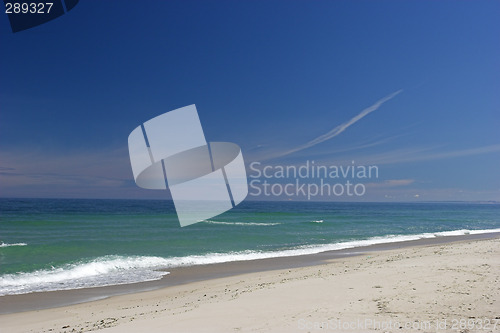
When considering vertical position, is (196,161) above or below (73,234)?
above

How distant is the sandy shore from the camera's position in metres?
4.67

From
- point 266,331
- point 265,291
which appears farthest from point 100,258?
point 266,331

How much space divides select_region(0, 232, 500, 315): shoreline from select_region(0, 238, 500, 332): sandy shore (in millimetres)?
658

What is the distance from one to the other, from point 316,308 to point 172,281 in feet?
20.2

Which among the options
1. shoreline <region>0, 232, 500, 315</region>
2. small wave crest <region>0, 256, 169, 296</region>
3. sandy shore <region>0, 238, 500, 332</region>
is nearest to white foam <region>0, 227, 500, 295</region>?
small wave crest <region>0, 256, 169, 296</region>

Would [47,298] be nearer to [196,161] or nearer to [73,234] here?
[196,161]

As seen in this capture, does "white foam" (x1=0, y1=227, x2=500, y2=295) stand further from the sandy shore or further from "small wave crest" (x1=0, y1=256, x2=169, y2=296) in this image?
the sandy shore

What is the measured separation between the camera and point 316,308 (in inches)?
219

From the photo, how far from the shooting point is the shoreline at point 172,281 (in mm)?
8127

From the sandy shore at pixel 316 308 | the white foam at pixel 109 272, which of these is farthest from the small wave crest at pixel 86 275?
the sandy shore at pixel 316 308

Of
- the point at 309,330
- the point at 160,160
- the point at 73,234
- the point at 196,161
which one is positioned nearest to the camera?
the point at 309,330

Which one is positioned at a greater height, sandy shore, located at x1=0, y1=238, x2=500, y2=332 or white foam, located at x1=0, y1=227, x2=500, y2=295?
sandy shore, located at x1=0, y1=238, x2=500, y2=332

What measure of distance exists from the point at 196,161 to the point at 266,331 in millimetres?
6357

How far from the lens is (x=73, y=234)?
890 inches
